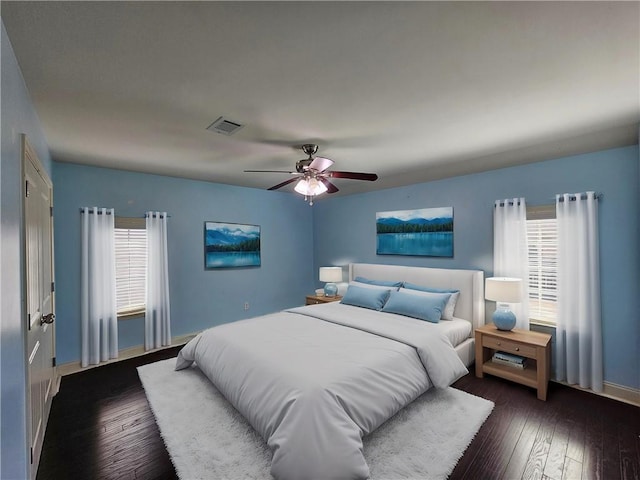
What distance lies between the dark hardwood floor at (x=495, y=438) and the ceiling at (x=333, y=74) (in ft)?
8.24

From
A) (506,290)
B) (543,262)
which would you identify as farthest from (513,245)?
(506,290)

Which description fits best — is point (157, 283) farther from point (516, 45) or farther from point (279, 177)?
point (516, 45)

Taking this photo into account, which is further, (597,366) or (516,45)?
(597,366)

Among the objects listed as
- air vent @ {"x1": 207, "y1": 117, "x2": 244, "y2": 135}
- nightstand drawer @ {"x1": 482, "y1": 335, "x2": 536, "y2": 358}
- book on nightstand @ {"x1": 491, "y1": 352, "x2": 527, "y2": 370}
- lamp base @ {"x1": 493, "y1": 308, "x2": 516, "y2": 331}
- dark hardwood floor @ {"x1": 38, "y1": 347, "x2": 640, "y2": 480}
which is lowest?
dark hardwood floor @ {"x1": 38, "y1": 347, "x2": 640, "y2": 480}

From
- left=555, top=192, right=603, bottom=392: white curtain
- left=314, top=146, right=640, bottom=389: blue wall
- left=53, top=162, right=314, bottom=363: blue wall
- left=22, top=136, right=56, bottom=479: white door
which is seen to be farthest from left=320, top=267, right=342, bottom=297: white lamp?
left=22, top=136, right=56, bottom=479: white door

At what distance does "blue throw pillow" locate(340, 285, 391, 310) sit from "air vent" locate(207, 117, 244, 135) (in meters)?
2.71

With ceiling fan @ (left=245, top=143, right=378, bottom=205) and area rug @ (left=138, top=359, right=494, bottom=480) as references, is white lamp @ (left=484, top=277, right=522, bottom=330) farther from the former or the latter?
ceiling fan @ (left=245, top=143, right=378, bottom=205)

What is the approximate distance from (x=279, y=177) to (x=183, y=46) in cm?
295

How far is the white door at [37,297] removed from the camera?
180 cm

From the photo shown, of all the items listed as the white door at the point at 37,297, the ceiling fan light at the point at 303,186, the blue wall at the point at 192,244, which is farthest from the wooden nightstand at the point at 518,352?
the white door at the point at 37,297

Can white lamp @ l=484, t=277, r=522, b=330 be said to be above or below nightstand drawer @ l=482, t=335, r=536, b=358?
above

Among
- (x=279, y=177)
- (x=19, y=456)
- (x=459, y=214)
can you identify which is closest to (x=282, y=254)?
(x=279, y=177)

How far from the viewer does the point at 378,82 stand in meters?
1.83

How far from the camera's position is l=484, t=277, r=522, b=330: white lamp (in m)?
3.13
